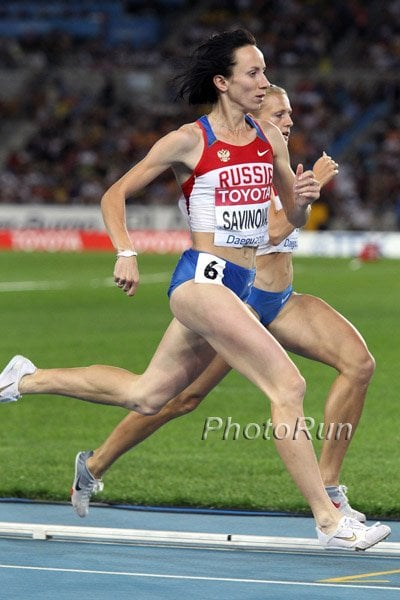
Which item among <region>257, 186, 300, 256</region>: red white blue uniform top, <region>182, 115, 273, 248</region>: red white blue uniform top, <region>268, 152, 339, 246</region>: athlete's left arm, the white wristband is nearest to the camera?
the white wristband

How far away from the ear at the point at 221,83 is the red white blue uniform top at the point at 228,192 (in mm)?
237

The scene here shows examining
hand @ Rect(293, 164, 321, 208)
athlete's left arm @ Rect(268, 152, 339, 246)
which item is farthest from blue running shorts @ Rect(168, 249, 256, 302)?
athlete's left arm @ Rect(268, 152, 339, 246)

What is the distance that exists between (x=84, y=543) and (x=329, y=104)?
36193 mm

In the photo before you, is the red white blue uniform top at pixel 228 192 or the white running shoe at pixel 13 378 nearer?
the red white blue uniform top at pixel 228 192

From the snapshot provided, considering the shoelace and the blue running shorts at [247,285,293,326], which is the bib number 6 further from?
the shoelace

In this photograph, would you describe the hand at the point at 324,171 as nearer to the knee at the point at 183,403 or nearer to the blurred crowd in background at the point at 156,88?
the knee at the point at 183,403

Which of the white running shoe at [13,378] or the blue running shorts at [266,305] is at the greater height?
the blue running shorts at [266,305]

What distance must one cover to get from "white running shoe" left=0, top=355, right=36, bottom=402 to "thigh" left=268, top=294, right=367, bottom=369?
139 cm

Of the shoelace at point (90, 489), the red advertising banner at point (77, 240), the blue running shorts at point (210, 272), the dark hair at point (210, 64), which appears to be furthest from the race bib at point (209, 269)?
the red advertising banner at point (77, 240)

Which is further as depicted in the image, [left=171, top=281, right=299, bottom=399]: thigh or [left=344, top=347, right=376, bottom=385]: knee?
[left=344, top=347, right=376, bottom=385]: knee

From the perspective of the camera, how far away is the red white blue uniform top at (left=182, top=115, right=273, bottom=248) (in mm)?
7086

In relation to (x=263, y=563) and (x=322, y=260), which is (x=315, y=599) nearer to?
(x=263, y=563)

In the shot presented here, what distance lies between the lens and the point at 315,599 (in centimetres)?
611

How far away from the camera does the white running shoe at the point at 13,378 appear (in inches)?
301
